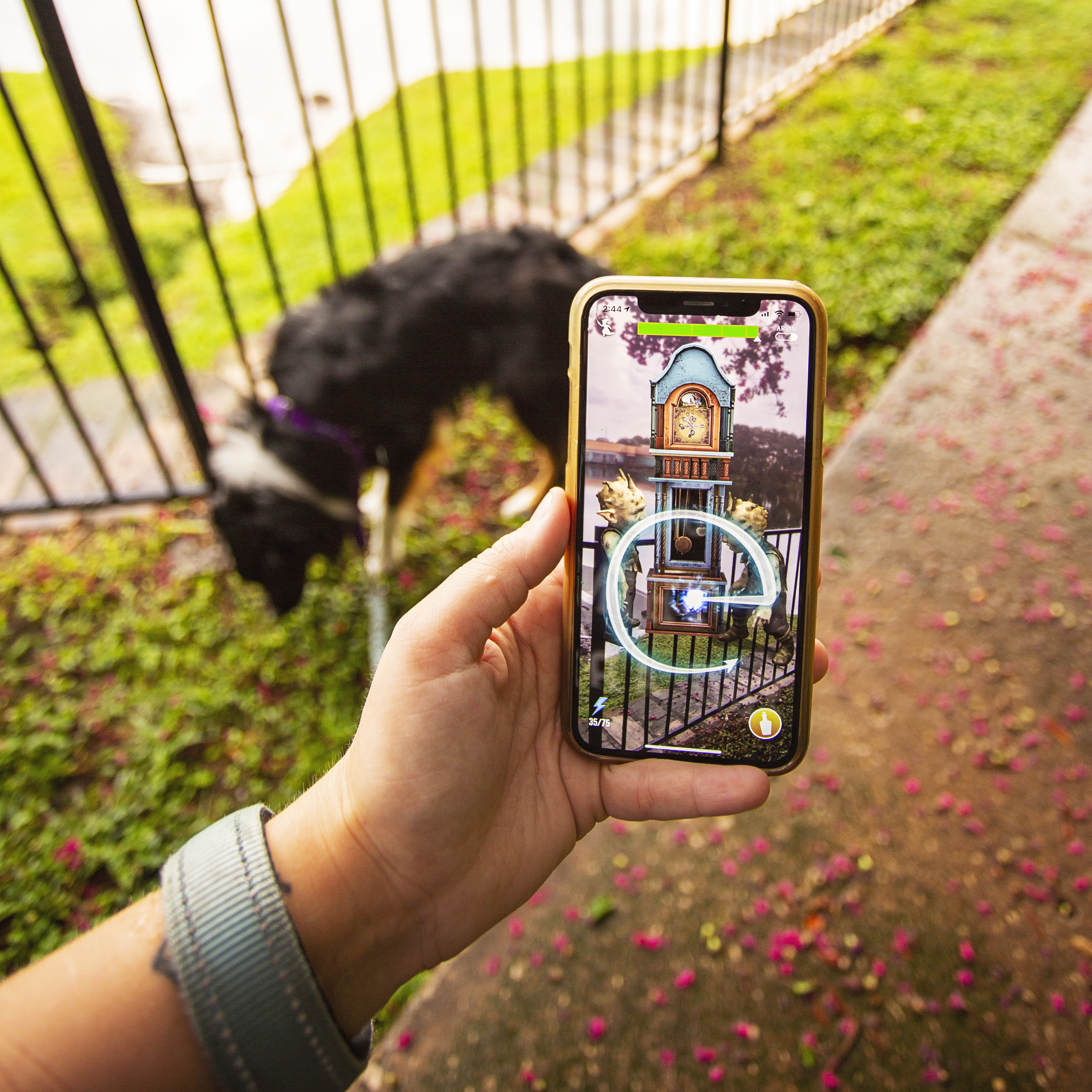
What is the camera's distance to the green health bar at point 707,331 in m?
1.24

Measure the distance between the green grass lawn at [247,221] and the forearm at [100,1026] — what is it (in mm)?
3324

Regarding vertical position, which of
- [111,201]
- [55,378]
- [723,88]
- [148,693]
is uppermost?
[111,201]

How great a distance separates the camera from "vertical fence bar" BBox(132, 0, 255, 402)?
2.17 meters

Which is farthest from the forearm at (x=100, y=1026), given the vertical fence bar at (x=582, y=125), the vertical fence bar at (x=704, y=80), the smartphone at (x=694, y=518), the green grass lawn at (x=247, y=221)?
the vertical fence bar at (x=704, y=80)

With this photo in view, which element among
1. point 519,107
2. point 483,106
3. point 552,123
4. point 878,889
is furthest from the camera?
point 552,123

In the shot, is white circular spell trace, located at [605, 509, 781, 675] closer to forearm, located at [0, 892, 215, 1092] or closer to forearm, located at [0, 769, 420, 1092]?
forearm, located at [0, 769, 420, 1092]

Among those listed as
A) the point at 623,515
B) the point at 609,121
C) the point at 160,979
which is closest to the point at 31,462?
the point at 160,979

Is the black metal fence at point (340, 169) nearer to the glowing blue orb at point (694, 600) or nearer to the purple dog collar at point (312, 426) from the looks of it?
the purple dog collar at point (312, 426)

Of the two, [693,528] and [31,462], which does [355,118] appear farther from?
[693,528]

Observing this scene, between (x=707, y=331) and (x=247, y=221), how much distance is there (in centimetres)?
468

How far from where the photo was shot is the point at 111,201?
2295 mm

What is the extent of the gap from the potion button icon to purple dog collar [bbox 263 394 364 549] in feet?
6.01

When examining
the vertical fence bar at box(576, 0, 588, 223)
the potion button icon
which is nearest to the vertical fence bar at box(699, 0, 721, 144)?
the vertical fence bar at box(576, 0, 588, 223)

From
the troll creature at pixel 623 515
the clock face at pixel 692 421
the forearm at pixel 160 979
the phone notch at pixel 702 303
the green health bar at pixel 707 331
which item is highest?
the phone notch at pixel 702 303
